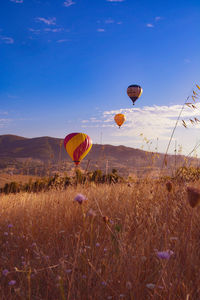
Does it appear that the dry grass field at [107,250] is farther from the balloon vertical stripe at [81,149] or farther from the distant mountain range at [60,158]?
the balloon vertical stripe at [81,149]

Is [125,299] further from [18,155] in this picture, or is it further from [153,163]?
[18,155]

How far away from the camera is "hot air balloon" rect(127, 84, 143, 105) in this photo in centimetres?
1755

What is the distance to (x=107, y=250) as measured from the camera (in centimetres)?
182

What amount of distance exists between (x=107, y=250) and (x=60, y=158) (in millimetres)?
2799

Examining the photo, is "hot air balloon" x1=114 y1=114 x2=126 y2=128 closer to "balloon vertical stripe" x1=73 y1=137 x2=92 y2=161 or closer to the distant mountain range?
the distant mountain range

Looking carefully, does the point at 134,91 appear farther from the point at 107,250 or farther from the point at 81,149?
the point at 107,250

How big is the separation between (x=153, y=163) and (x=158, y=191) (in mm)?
613

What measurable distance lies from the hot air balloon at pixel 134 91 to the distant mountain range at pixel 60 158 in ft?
15.0

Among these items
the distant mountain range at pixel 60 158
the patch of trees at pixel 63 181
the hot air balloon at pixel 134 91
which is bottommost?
the patch of trees at pixel 63 181

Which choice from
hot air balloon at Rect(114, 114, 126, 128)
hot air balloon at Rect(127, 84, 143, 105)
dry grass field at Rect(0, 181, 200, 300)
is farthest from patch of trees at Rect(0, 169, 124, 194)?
hot air balloon at Rect(114, 114, 126, 128)

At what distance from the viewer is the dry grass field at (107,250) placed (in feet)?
4.47

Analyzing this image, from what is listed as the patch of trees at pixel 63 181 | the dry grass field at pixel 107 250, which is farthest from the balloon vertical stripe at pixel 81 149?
the dry grass field at pixel 107 250

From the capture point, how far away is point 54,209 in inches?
126

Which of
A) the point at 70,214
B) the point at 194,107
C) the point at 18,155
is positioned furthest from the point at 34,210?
the point at 18,155
